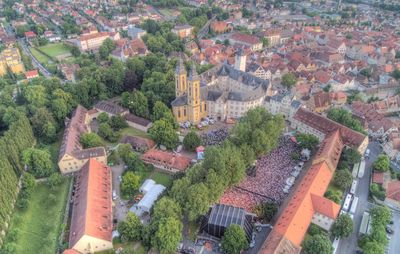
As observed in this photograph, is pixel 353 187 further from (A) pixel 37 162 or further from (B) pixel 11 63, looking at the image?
(B) pixel 11 63

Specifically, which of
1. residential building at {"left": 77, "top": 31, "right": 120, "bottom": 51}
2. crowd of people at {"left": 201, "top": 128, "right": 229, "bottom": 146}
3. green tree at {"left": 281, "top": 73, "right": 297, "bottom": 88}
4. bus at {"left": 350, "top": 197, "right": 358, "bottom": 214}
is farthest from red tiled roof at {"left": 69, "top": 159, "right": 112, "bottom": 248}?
residential building at {"left": 77, "top": 31, "right": 120, "bottom": 51}

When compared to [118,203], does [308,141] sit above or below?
above

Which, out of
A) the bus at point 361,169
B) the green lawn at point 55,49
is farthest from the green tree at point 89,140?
the green lawn at point 55,49

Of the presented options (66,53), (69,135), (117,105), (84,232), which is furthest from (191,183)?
(66,53)

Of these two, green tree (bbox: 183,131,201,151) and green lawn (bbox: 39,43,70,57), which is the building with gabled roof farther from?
green lawn (bbox: 39,43,70,57)

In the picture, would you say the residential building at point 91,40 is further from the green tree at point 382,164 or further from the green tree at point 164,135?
the green tree at point 382,164

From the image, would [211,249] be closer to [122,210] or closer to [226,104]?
[122,210]

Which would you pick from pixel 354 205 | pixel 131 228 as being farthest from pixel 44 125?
pixel 354 205
